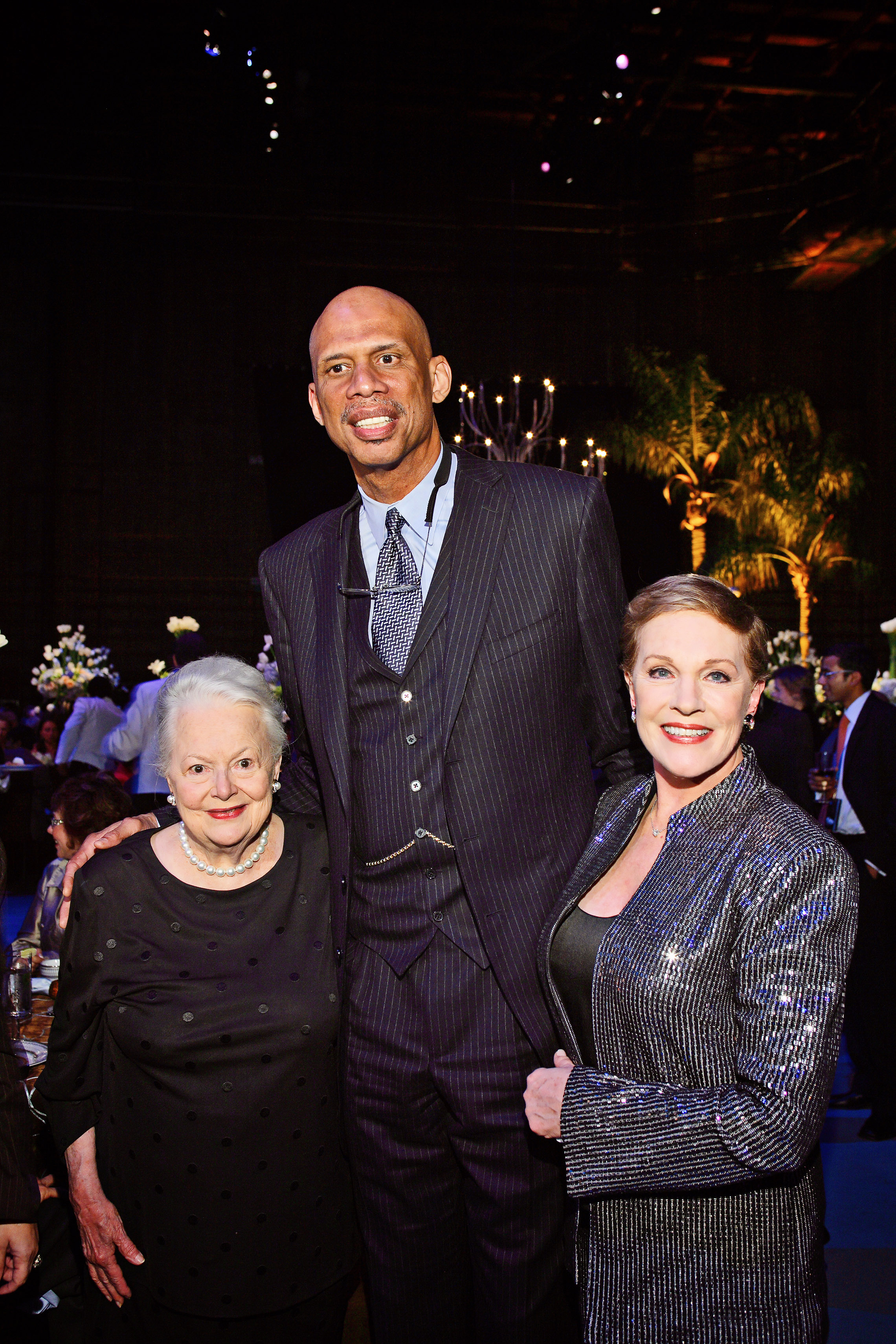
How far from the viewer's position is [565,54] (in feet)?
27.1

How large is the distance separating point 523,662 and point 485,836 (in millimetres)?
292

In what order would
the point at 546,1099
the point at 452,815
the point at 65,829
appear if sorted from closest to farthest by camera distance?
the point at 546,1099, the point at 452,815, the point at 65,829

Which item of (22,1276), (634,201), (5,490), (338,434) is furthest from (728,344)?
(22,1276)

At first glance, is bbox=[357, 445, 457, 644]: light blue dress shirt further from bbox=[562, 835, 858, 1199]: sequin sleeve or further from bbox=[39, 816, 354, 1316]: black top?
bbox=[562, 835, 858, 1199]: sequin sleeve

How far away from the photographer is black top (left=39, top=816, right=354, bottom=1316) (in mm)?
1725

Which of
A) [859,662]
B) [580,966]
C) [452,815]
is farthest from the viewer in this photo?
[859,662]

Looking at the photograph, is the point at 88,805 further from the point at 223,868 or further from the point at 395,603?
the point at 395,603

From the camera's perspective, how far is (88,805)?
135 inches

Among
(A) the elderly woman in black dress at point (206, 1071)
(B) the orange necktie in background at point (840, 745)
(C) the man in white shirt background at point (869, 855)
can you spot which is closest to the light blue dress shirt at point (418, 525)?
(A) the elderly woman in black dress at point (206, 1071)

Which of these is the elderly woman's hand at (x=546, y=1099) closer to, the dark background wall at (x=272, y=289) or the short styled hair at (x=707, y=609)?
the short styled hair at (x=707, y=609)

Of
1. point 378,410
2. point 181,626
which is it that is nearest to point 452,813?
point 378,410

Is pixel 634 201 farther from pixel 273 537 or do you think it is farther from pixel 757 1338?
pixel 757 1338

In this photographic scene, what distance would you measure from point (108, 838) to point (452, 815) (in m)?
0.71

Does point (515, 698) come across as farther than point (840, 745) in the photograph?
No
